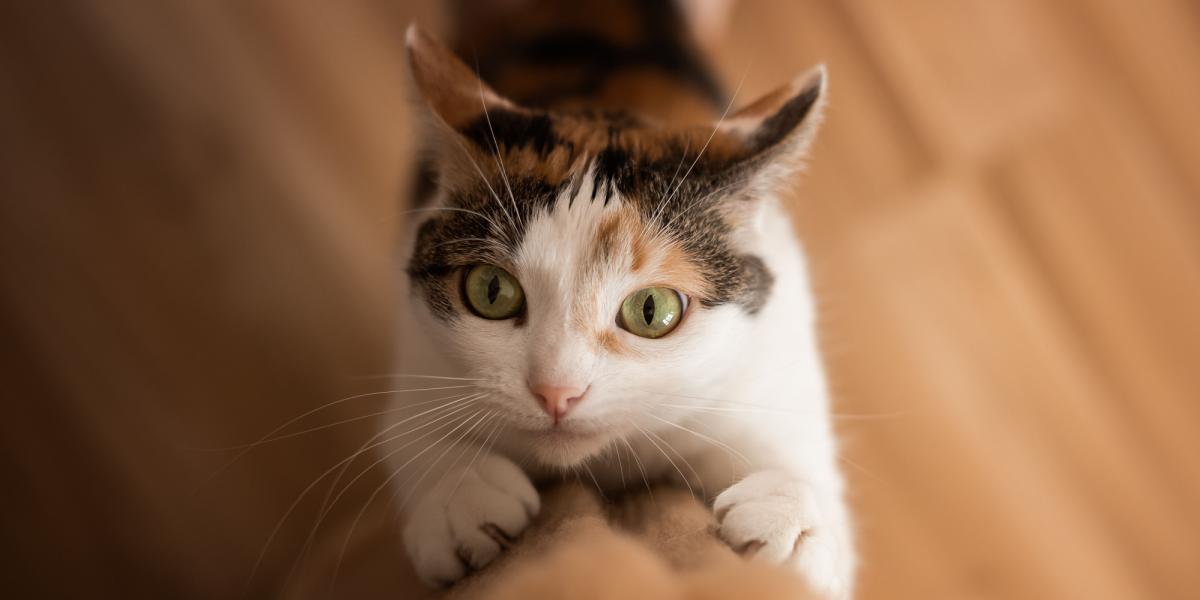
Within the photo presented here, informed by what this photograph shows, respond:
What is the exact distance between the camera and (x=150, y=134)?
2098mm

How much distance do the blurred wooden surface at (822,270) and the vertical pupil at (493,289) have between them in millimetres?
1110

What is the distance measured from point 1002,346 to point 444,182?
Answer: 6.01 ft

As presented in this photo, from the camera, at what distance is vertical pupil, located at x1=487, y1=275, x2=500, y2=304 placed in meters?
1.02

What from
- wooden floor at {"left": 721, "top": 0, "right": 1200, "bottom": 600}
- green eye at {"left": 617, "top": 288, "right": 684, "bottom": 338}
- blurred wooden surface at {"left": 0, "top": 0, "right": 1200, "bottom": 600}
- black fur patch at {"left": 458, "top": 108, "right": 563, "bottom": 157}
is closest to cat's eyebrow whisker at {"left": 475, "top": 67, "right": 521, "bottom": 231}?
black fur patch at {"left": 458, "top": 108, "right": 563, "bottom": 157}

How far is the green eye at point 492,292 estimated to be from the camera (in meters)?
1.01

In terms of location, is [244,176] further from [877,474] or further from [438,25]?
[877,474]

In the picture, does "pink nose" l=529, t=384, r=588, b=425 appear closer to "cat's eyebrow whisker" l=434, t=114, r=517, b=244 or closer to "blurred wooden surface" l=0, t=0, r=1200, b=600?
"cat's eyebrow whisker" l=434, t=114, r=517, b=244

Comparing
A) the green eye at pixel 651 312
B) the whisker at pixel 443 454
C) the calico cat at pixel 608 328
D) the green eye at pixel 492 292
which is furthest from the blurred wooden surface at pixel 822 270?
the green eye at pixel 651 312

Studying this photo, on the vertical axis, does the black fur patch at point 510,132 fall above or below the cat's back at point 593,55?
below

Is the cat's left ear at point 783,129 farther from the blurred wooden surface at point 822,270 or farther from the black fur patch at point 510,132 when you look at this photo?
the blurred wooden surface at point 822,270

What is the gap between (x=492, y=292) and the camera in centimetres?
103

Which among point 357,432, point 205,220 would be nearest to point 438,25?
point 205,220

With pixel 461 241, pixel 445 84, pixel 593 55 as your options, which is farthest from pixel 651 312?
pixel 593 55

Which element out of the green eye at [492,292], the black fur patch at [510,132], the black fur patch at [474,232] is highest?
the black fur patch at [510,132]
